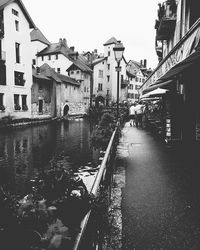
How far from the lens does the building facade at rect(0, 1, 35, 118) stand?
26.5 m

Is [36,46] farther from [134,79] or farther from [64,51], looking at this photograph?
[134,79]

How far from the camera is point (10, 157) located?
39.1 feet

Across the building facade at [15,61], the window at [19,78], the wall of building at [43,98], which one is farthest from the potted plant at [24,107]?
the window at [19,78]

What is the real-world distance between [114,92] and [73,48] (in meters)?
15.9

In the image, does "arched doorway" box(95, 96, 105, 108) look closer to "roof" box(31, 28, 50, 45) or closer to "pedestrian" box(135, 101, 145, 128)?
"roof" box(31, 28, 50, 45)

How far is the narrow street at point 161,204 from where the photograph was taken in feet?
10.0

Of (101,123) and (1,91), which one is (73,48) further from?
(101,123)

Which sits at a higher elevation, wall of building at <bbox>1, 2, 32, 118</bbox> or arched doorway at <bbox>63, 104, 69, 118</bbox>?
wall of building at <bbox>1, 2, 32, 118</bbox>

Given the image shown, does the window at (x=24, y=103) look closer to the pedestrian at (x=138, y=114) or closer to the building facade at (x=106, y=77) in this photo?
the pedestrian at (x=138, y=114)

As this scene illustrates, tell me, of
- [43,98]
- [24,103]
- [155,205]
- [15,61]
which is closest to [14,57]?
[15,61]

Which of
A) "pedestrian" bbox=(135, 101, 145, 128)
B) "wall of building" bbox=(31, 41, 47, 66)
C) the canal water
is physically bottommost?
the canal water

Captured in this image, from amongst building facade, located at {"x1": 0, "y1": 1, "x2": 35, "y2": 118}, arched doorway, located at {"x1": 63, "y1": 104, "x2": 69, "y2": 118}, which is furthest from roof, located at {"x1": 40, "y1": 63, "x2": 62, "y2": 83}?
building facade, located at {"x1": 0, "y1": 1, "x2": 35, "y2": 118}

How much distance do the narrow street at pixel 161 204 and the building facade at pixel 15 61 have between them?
Result: 2342 centimetres

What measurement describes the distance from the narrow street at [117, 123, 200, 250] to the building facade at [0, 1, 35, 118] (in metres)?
23.4
